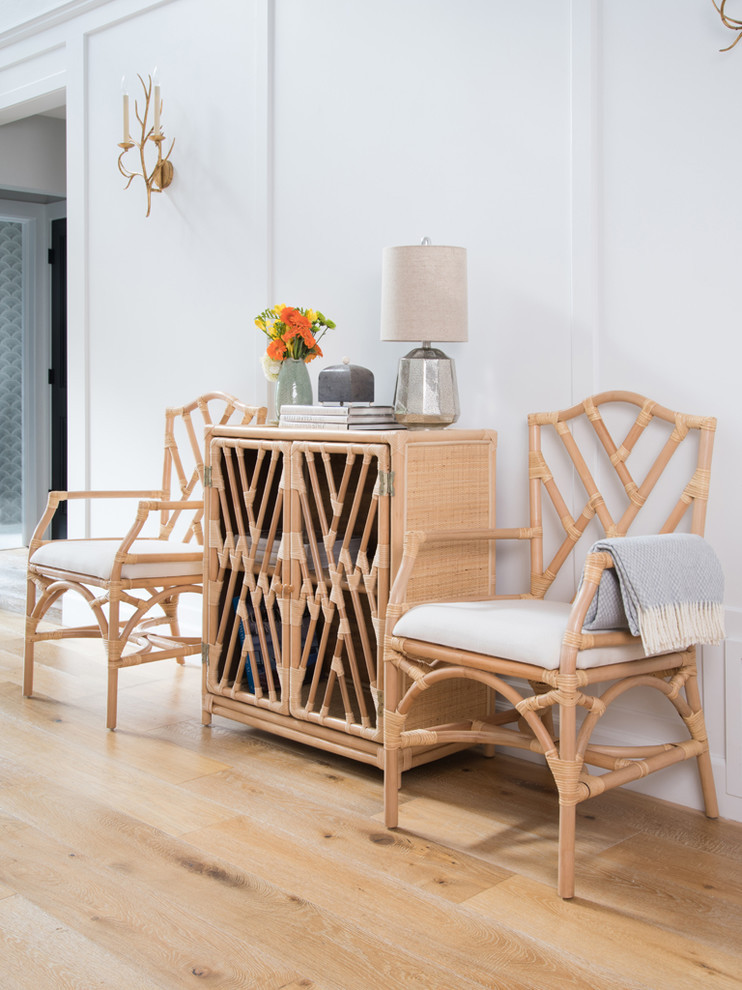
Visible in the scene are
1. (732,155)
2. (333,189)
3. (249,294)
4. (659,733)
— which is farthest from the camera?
(249,294)

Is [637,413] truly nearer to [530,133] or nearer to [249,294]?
[530,133]

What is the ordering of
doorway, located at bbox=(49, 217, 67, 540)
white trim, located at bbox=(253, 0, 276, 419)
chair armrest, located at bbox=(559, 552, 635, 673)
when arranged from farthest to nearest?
doorway, located at bbox=(49, 217, 67, 540), white trim, located at bbox=(253, 0, 276, 419), chair armrest, located at bbox=(559, 552, 635, 673)

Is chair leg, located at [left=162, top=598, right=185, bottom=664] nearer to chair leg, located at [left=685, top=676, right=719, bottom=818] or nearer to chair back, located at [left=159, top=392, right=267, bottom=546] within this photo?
chair back, located at [left=159, top=392, right=267, bottom=546]

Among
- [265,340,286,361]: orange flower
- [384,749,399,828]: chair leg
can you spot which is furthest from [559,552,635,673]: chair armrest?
[265,340,286,361]: orange flower

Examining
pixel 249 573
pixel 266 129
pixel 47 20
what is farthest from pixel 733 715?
pixel 47 20

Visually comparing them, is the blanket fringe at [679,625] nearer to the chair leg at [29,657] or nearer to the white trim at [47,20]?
the chair leg at [29,657]

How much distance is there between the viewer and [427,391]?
102 inches

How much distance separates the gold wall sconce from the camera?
3.68 m

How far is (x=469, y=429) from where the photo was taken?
2721 millimetres

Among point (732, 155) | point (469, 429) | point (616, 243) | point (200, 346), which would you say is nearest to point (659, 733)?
point (469, 429)

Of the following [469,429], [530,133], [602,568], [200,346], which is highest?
[530,133]

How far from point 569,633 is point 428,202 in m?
1.47

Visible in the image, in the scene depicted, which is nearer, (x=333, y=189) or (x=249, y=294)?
(x=333, y=189)

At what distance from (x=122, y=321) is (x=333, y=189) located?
120 centimetres
